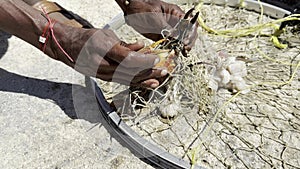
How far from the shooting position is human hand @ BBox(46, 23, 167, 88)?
3.96 ft

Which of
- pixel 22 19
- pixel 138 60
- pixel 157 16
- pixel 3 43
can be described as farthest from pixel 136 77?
pixel 3 43

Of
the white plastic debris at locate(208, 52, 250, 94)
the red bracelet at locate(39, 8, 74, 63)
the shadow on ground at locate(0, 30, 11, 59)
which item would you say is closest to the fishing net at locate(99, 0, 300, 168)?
the white plastic debris at locate(208, 52, 250, 94)

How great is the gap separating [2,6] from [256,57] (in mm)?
1004

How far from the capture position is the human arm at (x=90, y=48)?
1.21 metres

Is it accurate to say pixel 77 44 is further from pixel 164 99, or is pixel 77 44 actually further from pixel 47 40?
pixel 164 99

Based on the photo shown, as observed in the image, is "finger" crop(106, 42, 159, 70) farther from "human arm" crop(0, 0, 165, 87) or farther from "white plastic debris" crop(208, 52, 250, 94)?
"white plastic debris" crop(208, 52, 250, 94)

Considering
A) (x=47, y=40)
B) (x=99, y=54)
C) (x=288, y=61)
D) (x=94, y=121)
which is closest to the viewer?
(x=99, y=54)

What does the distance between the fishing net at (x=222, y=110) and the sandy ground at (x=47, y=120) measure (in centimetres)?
11

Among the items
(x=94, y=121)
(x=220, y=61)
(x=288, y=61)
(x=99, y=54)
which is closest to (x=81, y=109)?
(x=94, y=121)

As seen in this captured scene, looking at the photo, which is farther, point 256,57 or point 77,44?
point 256,57

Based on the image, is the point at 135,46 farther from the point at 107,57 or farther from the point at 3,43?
the point at 3,43

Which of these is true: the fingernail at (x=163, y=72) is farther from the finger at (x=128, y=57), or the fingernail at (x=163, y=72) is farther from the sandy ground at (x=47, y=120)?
the sandy ground at (x=47, y=120)

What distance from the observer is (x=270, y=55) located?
5.84ft

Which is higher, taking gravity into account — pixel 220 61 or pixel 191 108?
pixel 220 61
